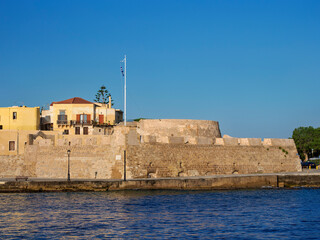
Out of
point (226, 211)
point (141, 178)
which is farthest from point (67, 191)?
point (226, 211)

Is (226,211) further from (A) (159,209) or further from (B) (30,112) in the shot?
(B) (30,112)

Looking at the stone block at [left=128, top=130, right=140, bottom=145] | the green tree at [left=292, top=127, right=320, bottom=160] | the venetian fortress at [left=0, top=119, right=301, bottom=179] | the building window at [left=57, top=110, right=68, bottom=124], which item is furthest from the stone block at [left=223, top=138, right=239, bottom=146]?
the green tree at [left=292, top=127, right=320, bottom=160]

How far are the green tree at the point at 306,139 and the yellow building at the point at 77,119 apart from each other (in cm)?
2818

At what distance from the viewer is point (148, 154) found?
31875 millimetres

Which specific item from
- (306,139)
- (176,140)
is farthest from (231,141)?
(306,139)

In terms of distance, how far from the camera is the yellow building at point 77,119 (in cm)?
4441

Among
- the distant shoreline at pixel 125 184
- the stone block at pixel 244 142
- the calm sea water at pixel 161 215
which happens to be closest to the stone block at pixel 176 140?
the distant shoreline at pixel 125 184

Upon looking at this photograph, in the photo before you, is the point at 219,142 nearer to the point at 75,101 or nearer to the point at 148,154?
the point at 148,154

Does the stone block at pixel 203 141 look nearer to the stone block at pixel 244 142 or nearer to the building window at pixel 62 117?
the stone block at pixel 244 142

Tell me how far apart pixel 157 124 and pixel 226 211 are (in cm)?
1546

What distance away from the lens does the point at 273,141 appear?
38.2m

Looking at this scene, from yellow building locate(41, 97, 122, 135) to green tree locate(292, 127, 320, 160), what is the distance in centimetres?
2818

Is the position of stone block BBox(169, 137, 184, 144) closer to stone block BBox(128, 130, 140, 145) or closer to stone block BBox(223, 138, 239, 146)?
stone block BBox(128, 130, 140, 145)

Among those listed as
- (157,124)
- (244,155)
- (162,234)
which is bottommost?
(162,234)
